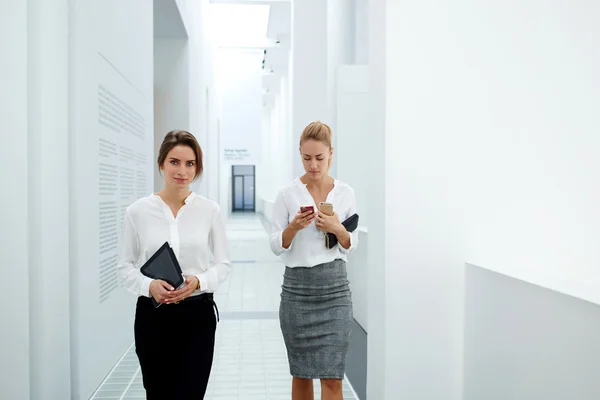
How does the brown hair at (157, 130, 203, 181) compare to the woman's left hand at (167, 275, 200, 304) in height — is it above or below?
above

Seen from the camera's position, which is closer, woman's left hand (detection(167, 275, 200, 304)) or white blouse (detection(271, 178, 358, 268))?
woman's left hand (detection(167, 275, 200, 304))

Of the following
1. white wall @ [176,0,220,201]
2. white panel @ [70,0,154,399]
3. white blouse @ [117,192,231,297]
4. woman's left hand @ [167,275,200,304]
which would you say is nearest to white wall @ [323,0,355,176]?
white wall @ [176,0,220,201]

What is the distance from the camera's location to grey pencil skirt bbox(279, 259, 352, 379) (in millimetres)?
3305

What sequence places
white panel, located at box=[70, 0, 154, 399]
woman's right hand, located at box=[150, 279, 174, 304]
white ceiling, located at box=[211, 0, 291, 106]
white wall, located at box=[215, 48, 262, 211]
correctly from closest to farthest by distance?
woman's right hand, located at box=[150, 279, 174, 304] → white panel, located at box=[70, 0, 154, 399] → white ceiling, located at box=[211, 0, 291, 106] → white wall, located at box=[215, 48, 262, 211]

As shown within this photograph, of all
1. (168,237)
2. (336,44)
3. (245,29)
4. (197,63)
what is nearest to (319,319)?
(168,237)

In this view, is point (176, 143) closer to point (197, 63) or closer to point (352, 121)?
point (352, 121)

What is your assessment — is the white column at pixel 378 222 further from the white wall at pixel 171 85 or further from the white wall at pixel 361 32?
the white wall at pixel 171 85

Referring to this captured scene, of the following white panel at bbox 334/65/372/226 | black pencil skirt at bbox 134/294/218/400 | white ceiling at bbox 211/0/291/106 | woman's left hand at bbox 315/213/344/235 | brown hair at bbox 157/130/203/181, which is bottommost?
black pencil skirt at bbox 134/294/218/400

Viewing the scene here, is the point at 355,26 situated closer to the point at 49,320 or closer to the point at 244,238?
the point at 49,320

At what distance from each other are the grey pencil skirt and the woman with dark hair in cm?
70

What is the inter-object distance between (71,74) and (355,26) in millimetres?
6713

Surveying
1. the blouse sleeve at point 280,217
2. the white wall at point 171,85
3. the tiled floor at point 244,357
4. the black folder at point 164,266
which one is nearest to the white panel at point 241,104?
the white wall at point 171,85

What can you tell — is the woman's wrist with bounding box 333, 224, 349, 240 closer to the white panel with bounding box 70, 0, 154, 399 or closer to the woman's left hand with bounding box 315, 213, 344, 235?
the woman's left hand with bounding box 315, 213, 344, 235

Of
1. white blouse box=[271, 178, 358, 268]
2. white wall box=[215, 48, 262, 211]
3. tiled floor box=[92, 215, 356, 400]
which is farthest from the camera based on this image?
white wall box=[215, 48, 262, 211]
